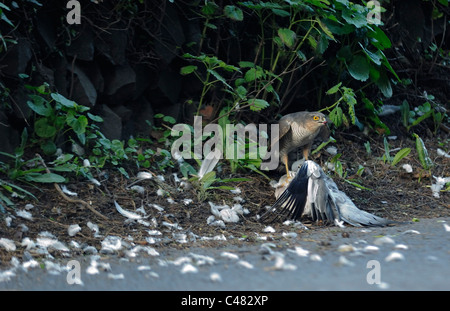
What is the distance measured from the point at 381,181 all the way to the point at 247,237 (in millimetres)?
1894

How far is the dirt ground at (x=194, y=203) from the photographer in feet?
11.5

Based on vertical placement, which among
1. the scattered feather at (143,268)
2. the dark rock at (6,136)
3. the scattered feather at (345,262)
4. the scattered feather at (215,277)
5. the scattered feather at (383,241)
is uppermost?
the dark rock at (6,136)

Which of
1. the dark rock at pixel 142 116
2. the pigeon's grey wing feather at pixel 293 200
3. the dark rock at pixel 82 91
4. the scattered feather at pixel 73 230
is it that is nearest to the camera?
the scattered feather at pixel 73 230

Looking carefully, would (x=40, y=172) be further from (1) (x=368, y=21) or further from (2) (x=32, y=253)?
(1) (x=368, y=21)

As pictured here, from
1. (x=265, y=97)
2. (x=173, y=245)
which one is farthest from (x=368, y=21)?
(x=173, y=245)

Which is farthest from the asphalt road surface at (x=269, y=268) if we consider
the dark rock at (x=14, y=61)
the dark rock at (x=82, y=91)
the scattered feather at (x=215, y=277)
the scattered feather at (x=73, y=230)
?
the dark rock at (x=82, y=91)

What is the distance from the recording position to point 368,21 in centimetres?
525

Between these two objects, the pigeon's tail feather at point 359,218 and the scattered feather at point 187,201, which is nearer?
the pigeon's tail feather at point 359,218

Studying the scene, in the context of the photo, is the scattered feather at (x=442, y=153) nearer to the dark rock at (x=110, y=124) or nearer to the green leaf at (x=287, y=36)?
the green leaf at (x=287, y=36)

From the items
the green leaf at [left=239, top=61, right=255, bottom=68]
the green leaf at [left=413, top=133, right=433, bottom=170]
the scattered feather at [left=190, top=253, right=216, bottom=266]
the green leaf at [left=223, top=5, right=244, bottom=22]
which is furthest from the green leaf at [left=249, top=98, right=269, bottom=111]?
the scattered feather at [left=190, top=253, right=216, bottom=266]

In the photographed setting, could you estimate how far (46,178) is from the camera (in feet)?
12.8

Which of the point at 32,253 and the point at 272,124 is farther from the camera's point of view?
the point at 272,124

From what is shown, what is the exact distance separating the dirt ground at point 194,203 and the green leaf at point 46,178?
0.07 metres

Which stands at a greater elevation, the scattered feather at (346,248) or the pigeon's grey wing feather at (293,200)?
the pigeon's grey wing feather at (293,200)
